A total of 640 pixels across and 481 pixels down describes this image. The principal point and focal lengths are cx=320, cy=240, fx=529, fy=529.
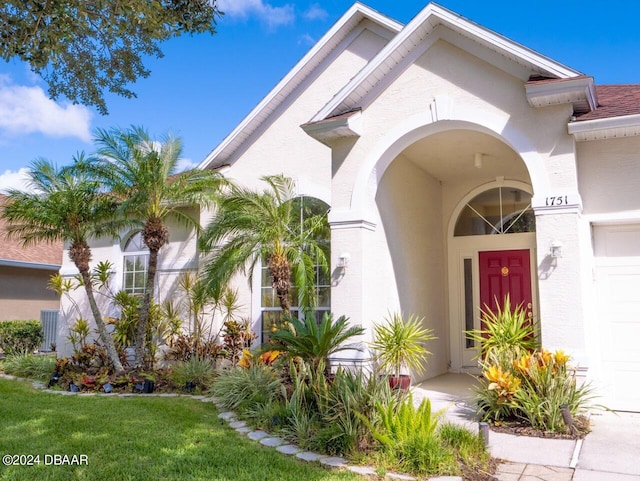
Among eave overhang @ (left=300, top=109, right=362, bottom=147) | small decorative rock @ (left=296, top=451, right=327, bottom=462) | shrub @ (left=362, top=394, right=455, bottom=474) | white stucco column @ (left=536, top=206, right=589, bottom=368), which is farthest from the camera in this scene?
eave overhang @ (left=300, top=109, right=362, bottom=147)

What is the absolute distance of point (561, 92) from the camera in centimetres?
757

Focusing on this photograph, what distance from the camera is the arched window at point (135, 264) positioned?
14484 mm

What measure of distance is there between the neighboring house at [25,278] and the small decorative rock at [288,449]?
17066 millimetres

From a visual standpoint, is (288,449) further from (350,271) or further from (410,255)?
(410,255)

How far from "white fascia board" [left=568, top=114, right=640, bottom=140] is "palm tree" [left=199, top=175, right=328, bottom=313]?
16.1 feet

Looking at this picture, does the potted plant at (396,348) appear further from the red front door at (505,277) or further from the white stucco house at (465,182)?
the red front door at (505,277)

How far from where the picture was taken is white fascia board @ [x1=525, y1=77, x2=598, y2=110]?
24.5 feet

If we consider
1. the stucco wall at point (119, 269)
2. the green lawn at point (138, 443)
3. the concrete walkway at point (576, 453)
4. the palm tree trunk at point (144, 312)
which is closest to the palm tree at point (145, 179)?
the palm tree trunk at point (144, 312)

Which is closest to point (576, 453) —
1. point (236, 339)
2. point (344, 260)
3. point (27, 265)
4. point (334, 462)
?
point (334, 462)

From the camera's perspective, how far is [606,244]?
8.49 meters

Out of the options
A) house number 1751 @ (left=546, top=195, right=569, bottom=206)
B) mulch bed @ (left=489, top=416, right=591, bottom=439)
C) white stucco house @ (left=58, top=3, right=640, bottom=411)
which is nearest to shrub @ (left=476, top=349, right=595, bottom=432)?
mulch bed @ (left=489, top=416, right=591, bottom=439)

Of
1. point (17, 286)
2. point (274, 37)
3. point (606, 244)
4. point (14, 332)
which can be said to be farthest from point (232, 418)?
point (17, 286)

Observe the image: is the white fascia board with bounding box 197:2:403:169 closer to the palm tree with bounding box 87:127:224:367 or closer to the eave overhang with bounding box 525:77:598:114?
the palm tree with bounding box 87:127:224:367

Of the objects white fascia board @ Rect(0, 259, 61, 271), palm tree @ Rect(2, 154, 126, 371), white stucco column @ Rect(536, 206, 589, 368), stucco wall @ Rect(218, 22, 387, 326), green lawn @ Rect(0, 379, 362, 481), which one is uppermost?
stucco wall @ Rect(218, 22, 387, 326)
